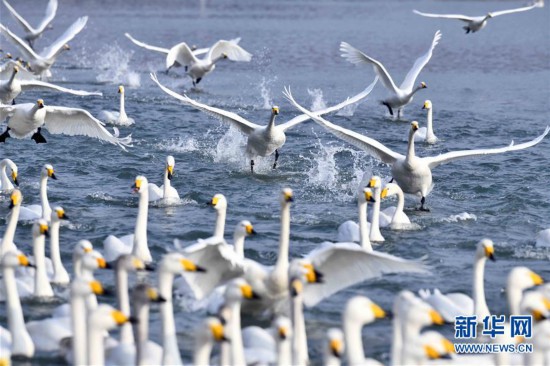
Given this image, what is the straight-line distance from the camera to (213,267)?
1109 cm

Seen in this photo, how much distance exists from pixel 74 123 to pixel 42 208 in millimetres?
3599

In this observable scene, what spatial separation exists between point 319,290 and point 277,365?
2.60m

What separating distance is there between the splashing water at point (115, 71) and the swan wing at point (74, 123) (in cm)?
1275

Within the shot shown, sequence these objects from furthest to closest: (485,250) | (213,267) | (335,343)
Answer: (213,267) < (485,250) < (335,343)

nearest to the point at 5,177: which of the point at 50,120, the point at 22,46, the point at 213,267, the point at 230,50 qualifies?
the point at 50,120

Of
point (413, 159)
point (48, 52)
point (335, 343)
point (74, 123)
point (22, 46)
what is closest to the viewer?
point (335, 343)

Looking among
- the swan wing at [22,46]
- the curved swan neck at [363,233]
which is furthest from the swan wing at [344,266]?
the swan wing at [22,46]

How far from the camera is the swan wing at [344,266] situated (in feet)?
34.3

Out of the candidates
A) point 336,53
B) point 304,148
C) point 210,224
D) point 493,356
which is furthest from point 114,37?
point 493,356

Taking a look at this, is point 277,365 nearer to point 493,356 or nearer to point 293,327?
point 293,327

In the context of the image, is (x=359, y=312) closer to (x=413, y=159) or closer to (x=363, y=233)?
(x=363, y=233)

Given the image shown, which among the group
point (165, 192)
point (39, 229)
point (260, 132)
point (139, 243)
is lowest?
point (139, 243)

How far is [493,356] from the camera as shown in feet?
31.4

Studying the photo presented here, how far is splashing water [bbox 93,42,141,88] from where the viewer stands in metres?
31.7
